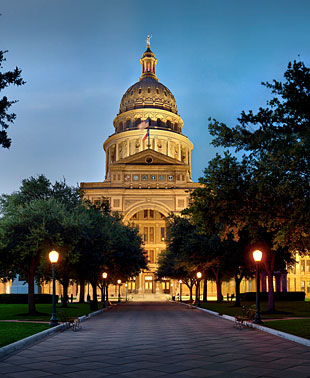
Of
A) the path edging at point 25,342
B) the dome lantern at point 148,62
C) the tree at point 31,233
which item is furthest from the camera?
the dome lantern at point 148,62

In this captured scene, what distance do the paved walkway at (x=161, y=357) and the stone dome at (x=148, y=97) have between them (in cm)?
12045

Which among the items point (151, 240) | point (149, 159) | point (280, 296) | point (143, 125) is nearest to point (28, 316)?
point (280, 296)

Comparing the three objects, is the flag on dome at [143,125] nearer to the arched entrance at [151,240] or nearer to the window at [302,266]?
the arched entrance at [151,240]

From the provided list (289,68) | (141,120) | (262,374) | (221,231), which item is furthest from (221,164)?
(141,120)

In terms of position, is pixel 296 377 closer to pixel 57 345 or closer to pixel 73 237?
pixel 57 345

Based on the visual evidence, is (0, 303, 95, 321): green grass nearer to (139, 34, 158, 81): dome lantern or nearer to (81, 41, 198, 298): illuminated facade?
(81, 41, 198, 298): illuminated facade

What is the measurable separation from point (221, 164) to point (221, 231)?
10.8ft

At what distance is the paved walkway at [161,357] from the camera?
9844mm

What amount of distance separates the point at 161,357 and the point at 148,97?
12843 cm

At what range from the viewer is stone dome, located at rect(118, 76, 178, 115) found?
135750mm

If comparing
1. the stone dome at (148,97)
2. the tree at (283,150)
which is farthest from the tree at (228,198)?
the stone dome at (148,97)

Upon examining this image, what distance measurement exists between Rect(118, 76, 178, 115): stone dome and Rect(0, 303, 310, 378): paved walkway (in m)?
120

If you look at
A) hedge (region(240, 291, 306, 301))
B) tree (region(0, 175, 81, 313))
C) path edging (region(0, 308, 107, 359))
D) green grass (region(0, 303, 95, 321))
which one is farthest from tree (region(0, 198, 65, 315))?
hedge (region(240, 291, 306, 301))

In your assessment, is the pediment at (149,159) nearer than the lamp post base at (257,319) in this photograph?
No
